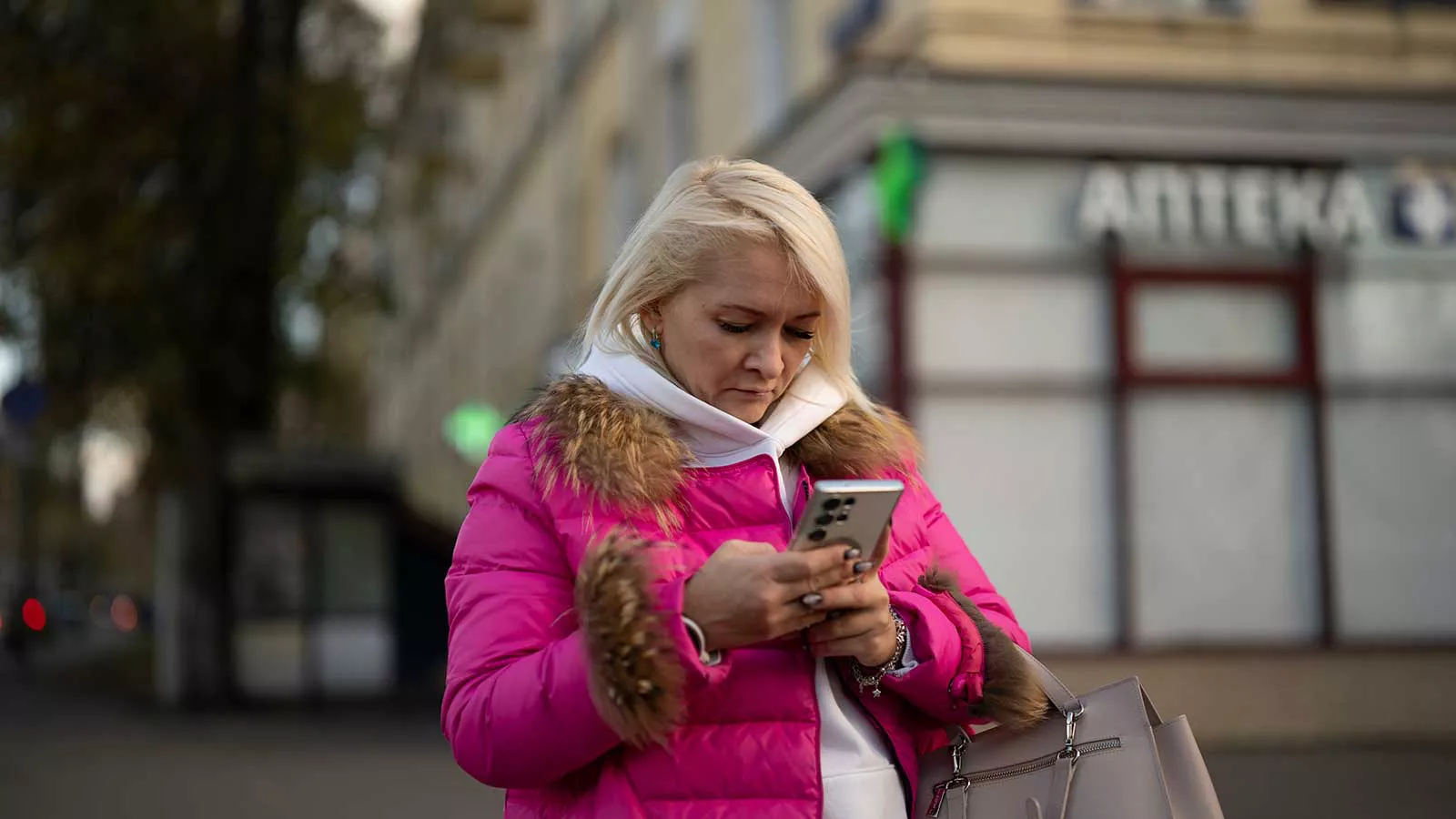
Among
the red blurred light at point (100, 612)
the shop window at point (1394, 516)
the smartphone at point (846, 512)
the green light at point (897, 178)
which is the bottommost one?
the red blurred light at point (100, 612)

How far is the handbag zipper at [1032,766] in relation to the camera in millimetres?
2281

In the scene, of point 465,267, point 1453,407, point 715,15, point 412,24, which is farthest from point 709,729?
point 465,267

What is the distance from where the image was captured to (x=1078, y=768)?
2.28 meters

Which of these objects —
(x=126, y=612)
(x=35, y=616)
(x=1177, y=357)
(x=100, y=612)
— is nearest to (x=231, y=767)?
(x=1177, y=357)

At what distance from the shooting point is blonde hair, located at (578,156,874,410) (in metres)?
2.17

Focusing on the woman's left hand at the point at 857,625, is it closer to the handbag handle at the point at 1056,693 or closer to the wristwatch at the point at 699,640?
the wristwatch at the point at 699,640

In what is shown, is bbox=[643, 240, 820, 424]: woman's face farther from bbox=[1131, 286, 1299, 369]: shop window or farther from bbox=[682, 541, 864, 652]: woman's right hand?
bbox=[1131, 286, 1299, 369]: shop window

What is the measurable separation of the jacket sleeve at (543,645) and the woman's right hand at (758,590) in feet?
0.11

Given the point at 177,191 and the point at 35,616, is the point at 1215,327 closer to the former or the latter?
the point at 177,191

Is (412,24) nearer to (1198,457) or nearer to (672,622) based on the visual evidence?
(1198,457)

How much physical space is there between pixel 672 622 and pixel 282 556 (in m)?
18.9

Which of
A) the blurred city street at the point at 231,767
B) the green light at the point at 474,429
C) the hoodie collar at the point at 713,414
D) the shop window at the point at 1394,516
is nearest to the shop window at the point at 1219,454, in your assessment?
the shop window at the point at 1394,516

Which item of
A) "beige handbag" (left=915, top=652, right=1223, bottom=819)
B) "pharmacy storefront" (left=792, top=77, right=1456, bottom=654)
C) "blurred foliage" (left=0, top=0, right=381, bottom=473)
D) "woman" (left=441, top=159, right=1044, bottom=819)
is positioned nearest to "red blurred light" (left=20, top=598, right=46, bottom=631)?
"blurred foliage" (left=0, top=0, right=381, bottom=473)

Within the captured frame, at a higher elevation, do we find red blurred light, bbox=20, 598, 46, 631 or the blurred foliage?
the blurred foliage
